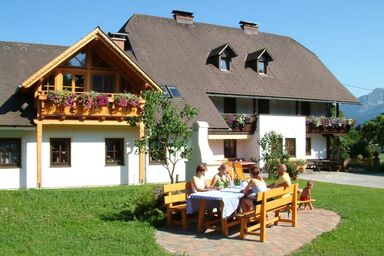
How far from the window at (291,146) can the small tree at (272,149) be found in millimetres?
2827

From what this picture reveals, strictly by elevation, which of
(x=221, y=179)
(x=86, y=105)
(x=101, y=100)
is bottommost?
(x=221, y=179)

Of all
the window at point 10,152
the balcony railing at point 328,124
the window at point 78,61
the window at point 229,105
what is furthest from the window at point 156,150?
the balcony railing at point 328,124

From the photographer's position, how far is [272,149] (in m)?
28.7

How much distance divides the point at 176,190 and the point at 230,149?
19.3 metres

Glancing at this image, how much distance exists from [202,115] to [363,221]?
598 inches

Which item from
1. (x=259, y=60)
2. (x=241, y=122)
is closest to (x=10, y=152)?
(x=241, y=122)

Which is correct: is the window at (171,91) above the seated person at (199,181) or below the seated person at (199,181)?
above

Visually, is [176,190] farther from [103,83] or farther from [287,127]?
[287,127]

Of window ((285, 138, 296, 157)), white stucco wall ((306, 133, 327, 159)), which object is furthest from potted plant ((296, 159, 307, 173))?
white stucco wall ((306, 133, 327, 159))

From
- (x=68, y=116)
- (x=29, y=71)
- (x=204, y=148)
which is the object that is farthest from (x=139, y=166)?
(x=204, y=148)

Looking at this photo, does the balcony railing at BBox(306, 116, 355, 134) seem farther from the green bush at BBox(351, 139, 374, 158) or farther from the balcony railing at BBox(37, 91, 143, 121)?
the balcony railing at BBox(37, 91, 143, 121)

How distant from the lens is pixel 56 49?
27.0m

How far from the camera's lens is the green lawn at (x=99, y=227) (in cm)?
899

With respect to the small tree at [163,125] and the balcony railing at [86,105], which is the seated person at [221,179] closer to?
the small tree at [163,125]
